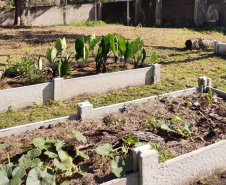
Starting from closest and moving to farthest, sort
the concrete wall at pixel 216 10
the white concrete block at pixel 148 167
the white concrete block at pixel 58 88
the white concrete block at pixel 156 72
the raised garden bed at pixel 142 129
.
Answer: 1. the white concrete block at pixel 148 167
2. the raised garden bed at pixel 142 129
3. the white concrete block at pixel 58 88
4. the white concrete block at pixel 156 72
5. the concrete wall at pixel 216 10

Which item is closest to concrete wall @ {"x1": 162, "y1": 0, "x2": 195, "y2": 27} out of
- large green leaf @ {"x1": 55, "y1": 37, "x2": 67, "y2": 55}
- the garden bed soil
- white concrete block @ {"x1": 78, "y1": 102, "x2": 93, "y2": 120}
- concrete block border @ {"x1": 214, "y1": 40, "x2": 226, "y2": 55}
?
concrete block border @ {"x1": 214, "y1": 40, "x2": 226, "y2": 55}

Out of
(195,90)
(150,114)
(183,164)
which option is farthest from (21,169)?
(195,90)

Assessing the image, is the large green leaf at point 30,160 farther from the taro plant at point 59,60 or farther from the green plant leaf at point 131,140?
the taro plant at point 59,60

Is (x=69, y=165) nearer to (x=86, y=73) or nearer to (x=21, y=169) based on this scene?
(x=21, y=169)

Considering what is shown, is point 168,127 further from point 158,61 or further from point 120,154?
point 158,61

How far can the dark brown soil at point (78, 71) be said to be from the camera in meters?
5.88

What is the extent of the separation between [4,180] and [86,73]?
4.20 m

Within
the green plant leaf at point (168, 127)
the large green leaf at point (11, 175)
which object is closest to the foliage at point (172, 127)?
the green plant leaf at point (168, 127)

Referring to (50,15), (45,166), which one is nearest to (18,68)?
(45,166)

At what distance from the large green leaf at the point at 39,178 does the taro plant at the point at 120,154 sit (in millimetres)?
559

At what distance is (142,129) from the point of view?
404cm

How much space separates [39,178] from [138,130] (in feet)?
5.29

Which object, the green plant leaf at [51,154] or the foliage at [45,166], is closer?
the foliage at [45,166]

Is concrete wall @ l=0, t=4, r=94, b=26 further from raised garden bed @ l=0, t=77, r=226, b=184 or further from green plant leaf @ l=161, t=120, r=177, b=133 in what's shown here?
green plant leaf @ l=161, t=120, r=177, b=133
